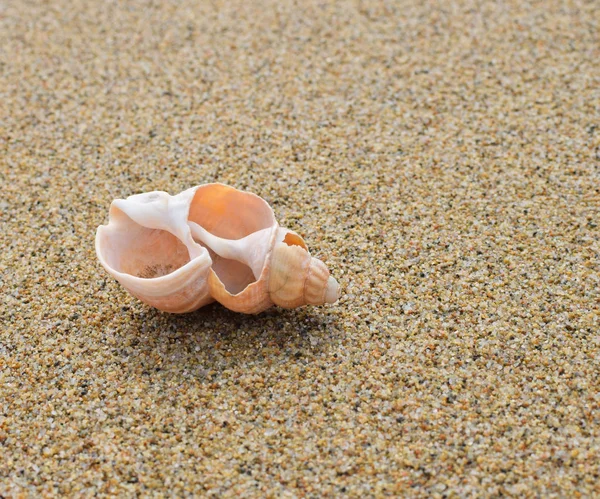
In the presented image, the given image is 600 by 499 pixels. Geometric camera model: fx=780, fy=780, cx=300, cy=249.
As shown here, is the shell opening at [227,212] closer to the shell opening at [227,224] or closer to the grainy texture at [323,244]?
the shell opening at [227,224]

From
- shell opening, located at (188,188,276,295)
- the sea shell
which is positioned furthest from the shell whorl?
shell opening, located at (188,188,276,295)

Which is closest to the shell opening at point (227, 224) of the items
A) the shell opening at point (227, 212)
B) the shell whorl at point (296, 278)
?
the shell opening at point (227, 212)

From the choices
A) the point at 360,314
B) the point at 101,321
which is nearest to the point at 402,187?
the point at 360,314

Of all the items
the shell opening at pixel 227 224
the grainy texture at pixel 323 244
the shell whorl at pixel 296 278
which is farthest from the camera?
the shell opening at pixel 227 224

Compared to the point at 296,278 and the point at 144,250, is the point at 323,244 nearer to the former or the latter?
the point at 296,278

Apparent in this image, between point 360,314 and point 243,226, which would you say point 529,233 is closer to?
point 360,314

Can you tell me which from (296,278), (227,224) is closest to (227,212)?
(227,224)
